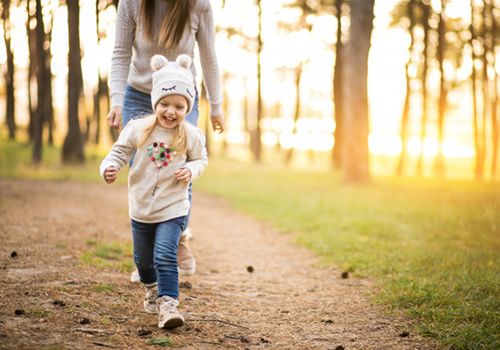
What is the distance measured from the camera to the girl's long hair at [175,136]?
377 centimetres

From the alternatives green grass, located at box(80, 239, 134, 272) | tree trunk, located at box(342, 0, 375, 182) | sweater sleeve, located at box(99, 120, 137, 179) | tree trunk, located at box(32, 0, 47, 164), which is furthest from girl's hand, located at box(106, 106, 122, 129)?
tree trunk, located at box(32, 0, 47, 164)

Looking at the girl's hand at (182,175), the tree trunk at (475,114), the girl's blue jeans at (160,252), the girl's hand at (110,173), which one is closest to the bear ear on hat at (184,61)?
the girl's hand at (182,175)

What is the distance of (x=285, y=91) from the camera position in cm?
4028

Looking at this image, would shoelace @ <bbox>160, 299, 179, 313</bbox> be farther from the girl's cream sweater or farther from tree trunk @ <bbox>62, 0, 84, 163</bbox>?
tree trunk @ <bbox>62, 0, 84, 163</bbox>

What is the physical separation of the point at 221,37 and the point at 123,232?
19.2 metres

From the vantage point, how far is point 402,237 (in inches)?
→ 295

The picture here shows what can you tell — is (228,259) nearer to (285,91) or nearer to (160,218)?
(160,218)

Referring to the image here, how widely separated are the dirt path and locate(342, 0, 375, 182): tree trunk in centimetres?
747

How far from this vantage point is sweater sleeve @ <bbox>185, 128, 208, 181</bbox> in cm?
384

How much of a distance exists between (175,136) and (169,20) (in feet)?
3.47

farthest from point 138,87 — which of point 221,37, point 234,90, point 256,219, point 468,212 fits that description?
point 234,90

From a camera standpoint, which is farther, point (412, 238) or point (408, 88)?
point (408, 88)

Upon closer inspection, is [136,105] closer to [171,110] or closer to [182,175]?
[171,110]

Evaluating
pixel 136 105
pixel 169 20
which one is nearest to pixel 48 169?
pixel 136 105
